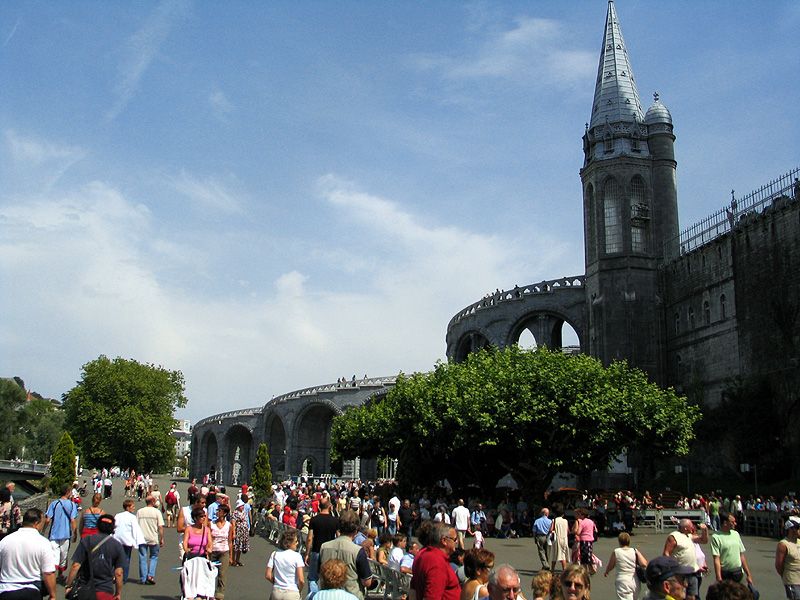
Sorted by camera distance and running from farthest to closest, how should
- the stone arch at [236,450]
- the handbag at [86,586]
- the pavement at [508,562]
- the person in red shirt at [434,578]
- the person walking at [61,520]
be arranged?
the stone arch at [236,450] < the pavement at [508,562] < the person walking at [61,520] < the handbag at [86,586] < the person in red shirt at [434,578]

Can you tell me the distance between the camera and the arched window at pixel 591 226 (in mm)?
42097

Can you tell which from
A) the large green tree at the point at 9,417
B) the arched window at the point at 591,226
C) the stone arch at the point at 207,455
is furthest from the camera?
the stone arch at the point at 207,455

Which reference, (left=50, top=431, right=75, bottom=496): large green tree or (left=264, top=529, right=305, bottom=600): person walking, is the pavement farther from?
(left=50, top=431, right=75, bottom=496): large green tree

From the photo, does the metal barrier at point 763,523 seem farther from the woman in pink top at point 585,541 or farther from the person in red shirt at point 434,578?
the person in red shirt at point 434,578

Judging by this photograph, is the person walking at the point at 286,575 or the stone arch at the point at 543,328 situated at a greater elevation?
the stone arch at the point at 543,328

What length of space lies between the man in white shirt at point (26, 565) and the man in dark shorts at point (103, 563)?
0.46 metres

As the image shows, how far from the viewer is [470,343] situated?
50875mm

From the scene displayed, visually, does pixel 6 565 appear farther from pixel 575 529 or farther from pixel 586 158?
pixel 586 158

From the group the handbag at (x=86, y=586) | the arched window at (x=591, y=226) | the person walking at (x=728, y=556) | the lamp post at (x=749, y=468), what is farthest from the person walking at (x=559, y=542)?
the arched window at (x=591, y=226)

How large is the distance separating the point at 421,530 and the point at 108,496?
35237mm

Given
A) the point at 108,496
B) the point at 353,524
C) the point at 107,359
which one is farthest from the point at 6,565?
the point at 107,359

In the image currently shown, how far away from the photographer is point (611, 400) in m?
25.9

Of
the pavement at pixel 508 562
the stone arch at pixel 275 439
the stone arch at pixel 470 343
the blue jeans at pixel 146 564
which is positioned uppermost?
the stone arch at pixel 470 343

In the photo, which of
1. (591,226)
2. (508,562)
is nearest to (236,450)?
(591,226)
